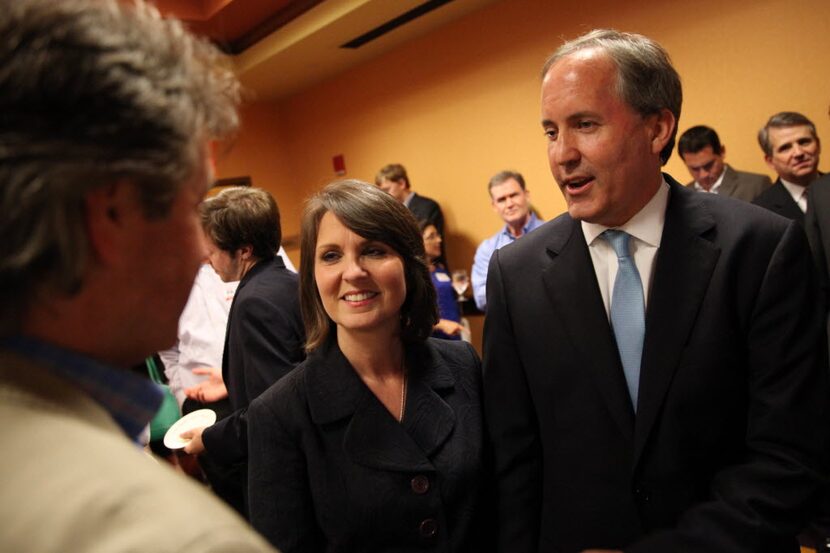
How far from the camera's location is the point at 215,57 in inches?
30.2

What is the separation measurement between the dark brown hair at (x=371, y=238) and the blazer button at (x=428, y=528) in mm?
493

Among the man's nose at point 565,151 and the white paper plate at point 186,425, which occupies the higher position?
the man's nose at point 565,151

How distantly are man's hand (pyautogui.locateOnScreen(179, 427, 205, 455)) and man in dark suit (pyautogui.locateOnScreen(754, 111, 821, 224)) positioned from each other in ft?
10.7

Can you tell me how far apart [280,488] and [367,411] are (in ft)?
0.86

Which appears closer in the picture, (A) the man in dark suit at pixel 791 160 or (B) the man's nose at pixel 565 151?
(B) the man's nose at pixel 565 151

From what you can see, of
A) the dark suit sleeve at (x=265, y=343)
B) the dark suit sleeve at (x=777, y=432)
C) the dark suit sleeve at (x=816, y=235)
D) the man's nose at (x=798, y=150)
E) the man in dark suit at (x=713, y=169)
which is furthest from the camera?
the man in dark suit at (x=713, y=169)

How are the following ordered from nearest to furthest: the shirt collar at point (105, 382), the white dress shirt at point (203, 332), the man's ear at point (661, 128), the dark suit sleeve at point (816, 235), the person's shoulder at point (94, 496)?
the person's shoulder at point (94, 496)
the shirt collar at point (105, 382)
the man's ear at point (661, 128)
the white dress shirt at point (203, 332)
the dark suit sleeve at point (816, 235)

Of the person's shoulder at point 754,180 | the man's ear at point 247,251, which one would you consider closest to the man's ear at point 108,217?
the man's ear at point 247,251

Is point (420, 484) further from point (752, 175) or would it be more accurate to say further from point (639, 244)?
point (752, 175)

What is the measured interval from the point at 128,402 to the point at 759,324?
3.78 feet

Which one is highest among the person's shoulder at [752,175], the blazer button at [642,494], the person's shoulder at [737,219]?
the person's shoulder at [752,175]

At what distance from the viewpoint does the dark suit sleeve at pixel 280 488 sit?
4.65ft

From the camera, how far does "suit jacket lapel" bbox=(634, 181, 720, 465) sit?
128 centimetres

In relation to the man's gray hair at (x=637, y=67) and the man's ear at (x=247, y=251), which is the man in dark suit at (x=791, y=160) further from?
the man's ear at (x=247, y=251)
